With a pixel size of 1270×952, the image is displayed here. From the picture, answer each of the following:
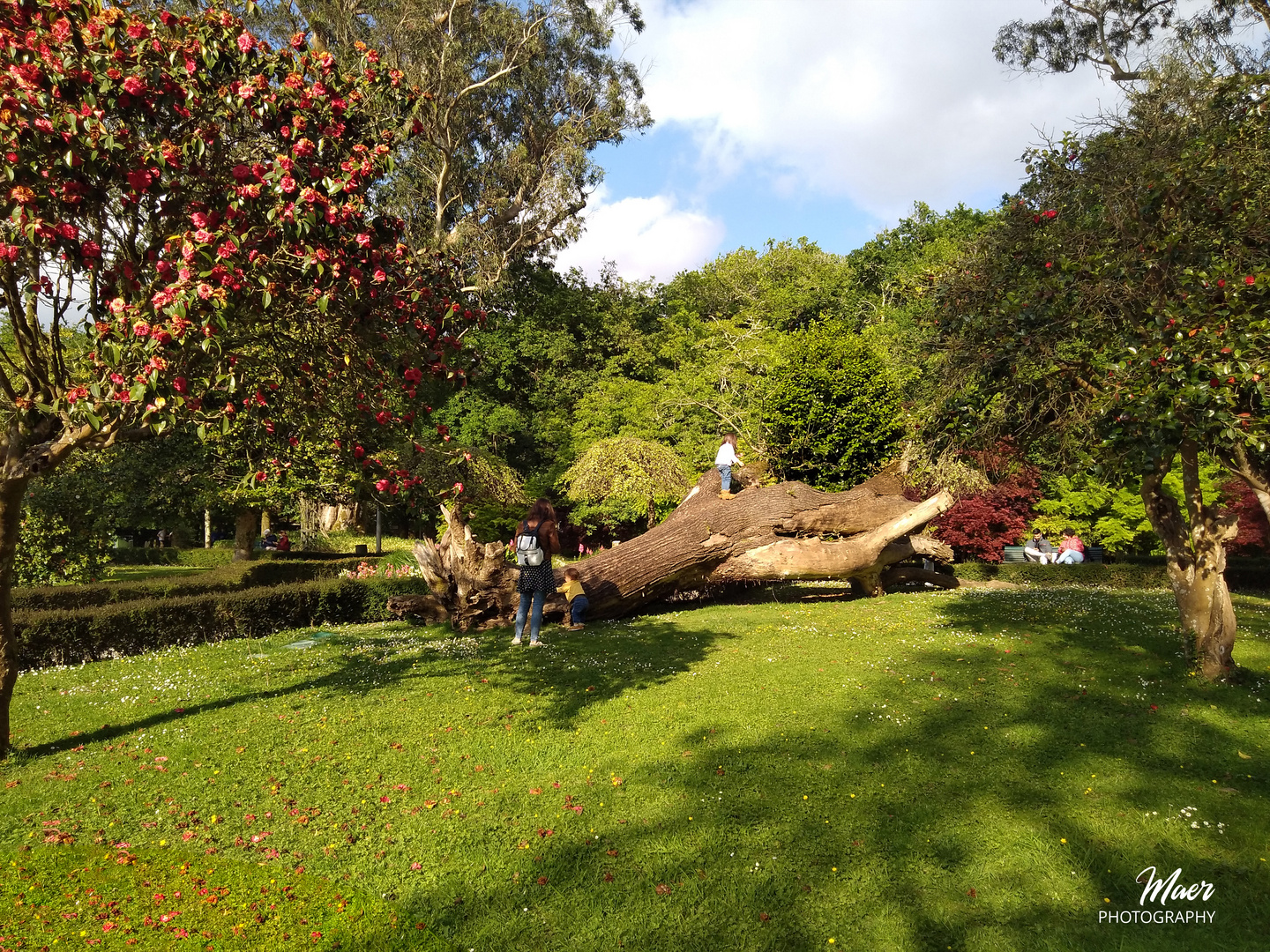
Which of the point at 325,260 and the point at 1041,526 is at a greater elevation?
the point at 325,260

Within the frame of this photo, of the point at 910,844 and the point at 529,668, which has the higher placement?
the point at 529,668

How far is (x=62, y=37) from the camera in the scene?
16.0ft

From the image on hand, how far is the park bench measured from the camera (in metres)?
23.3

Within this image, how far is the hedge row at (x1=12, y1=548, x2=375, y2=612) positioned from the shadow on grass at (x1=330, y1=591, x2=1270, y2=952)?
31.8 feet

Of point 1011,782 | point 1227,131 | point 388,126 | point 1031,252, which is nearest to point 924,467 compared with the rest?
point 1031,252

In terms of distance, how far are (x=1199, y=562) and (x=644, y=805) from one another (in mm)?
6712

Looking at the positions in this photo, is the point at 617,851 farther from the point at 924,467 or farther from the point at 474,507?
the point at 474,507

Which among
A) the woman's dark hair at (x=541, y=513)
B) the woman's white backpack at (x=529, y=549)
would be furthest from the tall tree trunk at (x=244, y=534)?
the woman's white backpack at (x=529, y=549)

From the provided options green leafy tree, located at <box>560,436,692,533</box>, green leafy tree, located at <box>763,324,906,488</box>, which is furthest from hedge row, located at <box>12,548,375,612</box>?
green leafy tree, located at <box>763,324,906,488</box>

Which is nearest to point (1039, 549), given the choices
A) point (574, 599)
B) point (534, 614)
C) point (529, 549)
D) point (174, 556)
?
point (574, 599)

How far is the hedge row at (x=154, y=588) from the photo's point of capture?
12000 millimetres

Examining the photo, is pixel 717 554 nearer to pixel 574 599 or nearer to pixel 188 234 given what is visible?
pixel 574 599

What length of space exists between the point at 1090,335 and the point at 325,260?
7.68 meters

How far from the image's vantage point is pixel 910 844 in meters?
4.97
